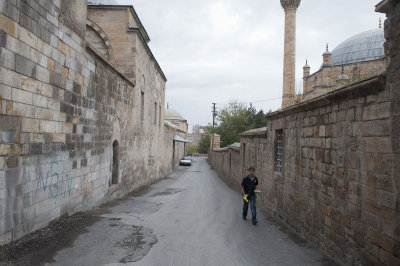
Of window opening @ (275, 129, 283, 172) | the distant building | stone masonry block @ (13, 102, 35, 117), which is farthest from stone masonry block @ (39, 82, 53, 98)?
the distant building

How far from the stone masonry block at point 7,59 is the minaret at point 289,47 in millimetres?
21740

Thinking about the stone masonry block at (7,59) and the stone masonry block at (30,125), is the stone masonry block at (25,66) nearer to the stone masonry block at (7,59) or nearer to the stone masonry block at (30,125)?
the stone masonry block at (7,59)

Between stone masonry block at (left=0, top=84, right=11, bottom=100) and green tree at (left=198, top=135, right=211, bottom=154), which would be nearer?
stone masonry block at (left=0, top=84, right=11, bottom=100)

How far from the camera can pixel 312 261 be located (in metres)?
4.54

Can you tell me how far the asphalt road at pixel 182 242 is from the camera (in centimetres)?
436

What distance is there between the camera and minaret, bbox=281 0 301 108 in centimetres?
2312

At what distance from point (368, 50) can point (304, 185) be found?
119 feet

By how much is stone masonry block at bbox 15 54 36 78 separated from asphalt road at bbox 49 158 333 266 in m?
2.84

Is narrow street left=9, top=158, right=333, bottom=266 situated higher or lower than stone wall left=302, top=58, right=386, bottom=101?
lower

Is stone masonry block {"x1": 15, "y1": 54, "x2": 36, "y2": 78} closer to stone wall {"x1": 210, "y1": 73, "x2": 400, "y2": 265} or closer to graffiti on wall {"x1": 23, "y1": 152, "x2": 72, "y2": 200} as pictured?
graffiti on wall {"x1": 23, "y1": 152, "x2": 72, "y2": 200}

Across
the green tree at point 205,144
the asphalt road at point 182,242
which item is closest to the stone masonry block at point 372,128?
the asphalt road at point 182,242

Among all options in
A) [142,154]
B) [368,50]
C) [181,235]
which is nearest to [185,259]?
[181,235]

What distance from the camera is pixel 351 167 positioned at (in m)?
4.23

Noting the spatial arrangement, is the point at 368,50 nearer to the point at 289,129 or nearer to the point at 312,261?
the point at 289,129
